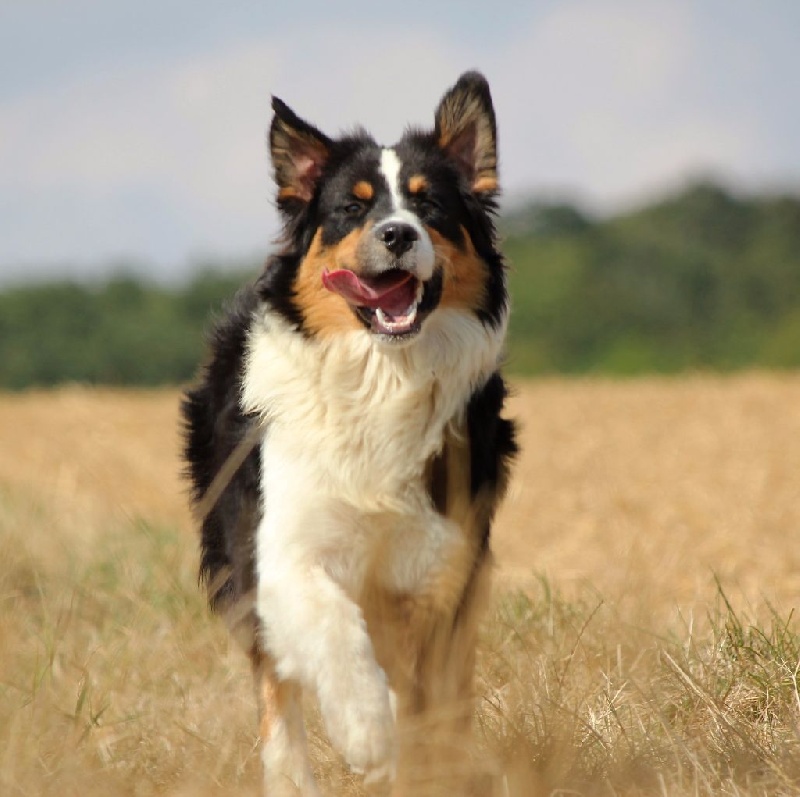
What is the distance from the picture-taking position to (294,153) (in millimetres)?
4199

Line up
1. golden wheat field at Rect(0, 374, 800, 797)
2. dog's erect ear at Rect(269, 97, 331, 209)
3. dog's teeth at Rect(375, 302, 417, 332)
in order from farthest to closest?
dog's erect ear at Rect(269, 97, 331, 209) < dog's teeth at Rect(375, 302, 417, 332) < golden wheat field at Rect(0, 374, 800, 797)

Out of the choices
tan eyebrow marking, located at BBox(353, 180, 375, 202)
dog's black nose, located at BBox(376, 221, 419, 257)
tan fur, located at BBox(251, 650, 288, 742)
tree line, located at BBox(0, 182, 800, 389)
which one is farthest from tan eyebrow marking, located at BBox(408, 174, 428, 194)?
tree line, located at BBox(0, 182, 800, 389)

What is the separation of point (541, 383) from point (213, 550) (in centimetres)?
1663

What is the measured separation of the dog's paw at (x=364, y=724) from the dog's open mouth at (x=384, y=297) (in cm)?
112

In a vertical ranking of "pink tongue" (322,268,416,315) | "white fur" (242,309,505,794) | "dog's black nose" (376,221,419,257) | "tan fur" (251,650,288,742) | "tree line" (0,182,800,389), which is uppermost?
"dog's black nose" (376,221,419,257)

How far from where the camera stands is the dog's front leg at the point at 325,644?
326 centimetres

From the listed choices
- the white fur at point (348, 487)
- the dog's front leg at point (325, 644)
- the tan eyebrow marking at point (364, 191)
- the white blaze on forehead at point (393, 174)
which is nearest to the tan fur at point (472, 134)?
the white blaze on forehead at point (393, 174)

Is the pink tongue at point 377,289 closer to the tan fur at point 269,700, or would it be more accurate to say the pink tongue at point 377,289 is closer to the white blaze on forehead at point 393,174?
the white blaze on forehead at point 393,174

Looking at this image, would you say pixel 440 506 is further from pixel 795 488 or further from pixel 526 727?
pixel 795 488

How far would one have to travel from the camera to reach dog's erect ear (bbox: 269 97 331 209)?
4.15m

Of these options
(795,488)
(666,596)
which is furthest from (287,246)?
(795,488)

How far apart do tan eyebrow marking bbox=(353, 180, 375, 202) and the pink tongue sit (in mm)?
259

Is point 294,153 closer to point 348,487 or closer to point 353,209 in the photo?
point 353,209

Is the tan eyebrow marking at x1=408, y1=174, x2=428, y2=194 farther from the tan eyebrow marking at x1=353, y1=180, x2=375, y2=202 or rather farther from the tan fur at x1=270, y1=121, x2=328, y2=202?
the tan fur at x1=270, y1=121, x2=328, y2=202
